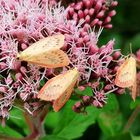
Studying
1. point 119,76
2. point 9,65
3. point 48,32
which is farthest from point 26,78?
point 119,76

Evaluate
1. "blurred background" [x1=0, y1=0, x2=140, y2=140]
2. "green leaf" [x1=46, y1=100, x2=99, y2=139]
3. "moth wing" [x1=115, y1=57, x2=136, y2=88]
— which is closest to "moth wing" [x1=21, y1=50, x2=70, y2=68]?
"moth wing" [x1=115, y1=57, x2=136, y2=88]

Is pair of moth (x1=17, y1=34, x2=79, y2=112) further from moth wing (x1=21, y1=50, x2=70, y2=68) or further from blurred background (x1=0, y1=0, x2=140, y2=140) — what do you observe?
blurred background (x1=0, y1=0, x2=140, y2=140)

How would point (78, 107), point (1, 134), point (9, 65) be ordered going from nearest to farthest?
1. point (9, 65)
2. point (78, 107)
3. point (1, 134)

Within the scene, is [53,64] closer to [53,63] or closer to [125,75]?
[53,63]

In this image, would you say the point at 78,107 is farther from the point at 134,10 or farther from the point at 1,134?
the point at 134,10

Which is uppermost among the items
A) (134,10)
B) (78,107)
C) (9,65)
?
(9,65)

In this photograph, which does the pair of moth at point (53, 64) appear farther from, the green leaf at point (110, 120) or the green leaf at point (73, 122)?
the green leaf at point (110, 120)

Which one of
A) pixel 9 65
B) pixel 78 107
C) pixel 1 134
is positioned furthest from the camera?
pixel 1 134

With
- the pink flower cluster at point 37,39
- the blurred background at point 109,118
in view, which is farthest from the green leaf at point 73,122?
the pink flower cluster at point 37,39
